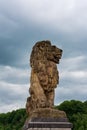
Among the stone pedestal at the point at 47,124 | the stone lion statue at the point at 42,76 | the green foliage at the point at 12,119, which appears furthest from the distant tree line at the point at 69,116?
the stone pedestal at the point at 47,124

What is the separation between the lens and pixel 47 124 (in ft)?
77.7

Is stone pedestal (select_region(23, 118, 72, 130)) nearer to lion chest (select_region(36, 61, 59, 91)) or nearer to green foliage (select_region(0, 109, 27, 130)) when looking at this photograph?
lion chest (select_region(36, 61, 59, 91))

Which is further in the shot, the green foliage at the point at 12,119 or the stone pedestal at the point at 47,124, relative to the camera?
the green foliage at the point at 12,119

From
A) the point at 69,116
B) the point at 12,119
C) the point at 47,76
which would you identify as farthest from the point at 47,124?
the point at 12,119

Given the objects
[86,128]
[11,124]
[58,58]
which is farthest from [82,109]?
[58,58]

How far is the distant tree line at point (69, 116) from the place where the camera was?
2530 inches

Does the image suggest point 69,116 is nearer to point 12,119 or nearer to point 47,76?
point 12,119

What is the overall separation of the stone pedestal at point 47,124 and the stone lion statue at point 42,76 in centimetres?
100

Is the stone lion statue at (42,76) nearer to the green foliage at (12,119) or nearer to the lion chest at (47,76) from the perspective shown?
the lion chest at (47,76)

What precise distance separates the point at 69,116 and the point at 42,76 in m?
42.2

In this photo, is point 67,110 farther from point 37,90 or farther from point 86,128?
point 37,90

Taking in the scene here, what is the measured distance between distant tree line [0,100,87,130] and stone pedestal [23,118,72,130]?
128ft

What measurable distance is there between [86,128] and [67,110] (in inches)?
268

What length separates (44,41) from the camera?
84.1ft
